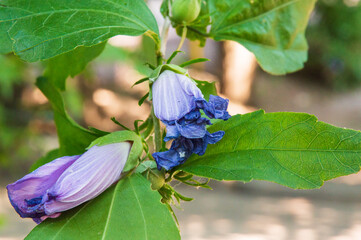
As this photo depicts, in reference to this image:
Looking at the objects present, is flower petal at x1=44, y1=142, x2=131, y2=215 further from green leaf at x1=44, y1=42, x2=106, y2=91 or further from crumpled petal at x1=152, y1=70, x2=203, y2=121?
green leaf at x1=44, y1=42, x2=106, y2=91

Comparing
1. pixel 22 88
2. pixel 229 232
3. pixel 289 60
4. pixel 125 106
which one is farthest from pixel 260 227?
pixel 289 60

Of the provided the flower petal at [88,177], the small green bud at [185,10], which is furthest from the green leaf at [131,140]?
the small green bud at [185,10]

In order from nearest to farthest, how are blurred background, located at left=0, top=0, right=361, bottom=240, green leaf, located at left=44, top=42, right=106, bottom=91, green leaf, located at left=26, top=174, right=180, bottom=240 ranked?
1. green leaf, located at left=26, top=174, right=180, bottom=240
2. green leaf, located at left=44, top=42, right=106, bottom=91
3. blurred background, located at left=0, top=0, right=361, bottom=240

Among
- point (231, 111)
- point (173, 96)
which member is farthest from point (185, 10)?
point (231, 111)

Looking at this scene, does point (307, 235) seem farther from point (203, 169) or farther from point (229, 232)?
point (203, 169)

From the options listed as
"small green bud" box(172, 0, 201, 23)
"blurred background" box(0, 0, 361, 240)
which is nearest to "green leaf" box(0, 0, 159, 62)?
"small green bud" box(172, 0, 201, 23)

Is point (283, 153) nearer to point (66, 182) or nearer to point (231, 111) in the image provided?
point (66, 182)

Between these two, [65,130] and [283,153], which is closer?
[283,153]
